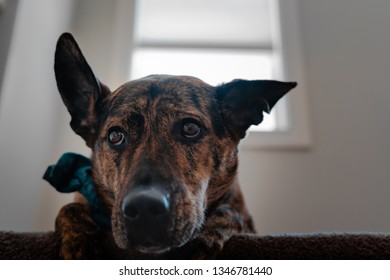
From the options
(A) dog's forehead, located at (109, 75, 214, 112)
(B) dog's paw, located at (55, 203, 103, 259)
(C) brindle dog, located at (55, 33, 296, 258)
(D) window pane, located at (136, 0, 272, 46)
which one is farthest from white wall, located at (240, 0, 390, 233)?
(B) dog's paw, located at (55, 203, 103, 259)

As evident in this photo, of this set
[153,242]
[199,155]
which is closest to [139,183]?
[153,242]

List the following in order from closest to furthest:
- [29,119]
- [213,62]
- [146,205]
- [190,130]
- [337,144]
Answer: [146,205] → [190,130] → [29,119] → [337,144] → [213,62]

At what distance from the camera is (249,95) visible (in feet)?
3.56

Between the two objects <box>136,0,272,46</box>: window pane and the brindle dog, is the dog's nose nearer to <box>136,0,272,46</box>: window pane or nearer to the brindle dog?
the brindle dog

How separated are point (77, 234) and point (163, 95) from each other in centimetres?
45

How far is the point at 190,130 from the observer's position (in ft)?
Answer: 3.08

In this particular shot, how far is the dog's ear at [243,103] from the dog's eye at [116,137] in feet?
1.11

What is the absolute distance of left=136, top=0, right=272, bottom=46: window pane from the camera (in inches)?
80.0

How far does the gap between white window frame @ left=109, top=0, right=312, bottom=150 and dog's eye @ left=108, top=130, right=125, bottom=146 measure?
34.0 inches

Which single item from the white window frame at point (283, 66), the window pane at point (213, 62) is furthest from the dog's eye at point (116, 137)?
the window pane at point (213, 62)

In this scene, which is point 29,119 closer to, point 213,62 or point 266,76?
point 213,62

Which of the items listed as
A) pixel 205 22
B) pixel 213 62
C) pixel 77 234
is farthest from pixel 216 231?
pixel 205 22

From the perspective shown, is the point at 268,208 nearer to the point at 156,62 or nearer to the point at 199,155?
the point at 199,155
